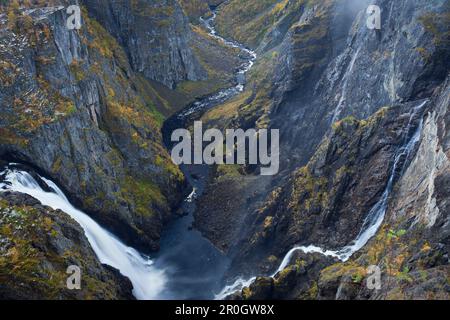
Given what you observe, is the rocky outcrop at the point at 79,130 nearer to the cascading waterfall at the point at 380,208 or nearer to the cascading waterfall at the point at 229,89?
the cascading waterfall at the point at 380,208

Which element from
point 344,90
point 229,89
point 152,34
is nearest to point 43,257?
point 344,90

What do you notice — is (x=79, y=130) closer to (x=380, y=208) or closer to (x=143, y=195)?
(x=143, y=195)

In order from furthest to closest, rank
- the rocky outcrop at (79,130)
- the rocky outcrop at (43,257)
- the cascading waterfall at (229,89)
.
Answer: the cascading waterfall at (229,89), the rocky outcrop at (79,130), the rocky outcrop at (43,257)

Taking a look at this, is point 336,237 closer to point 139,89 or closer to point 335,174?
point 335,174

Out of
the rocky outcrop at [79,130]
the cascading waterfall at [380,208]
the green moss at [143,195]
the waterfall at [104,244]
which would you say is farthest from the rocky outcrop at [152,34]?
the cascading waterfall at [380,208]

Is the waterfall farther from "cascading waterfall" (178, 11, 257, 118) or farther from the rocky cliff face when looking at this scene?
"cascading waterfall" (178, 11, 257, 118)
